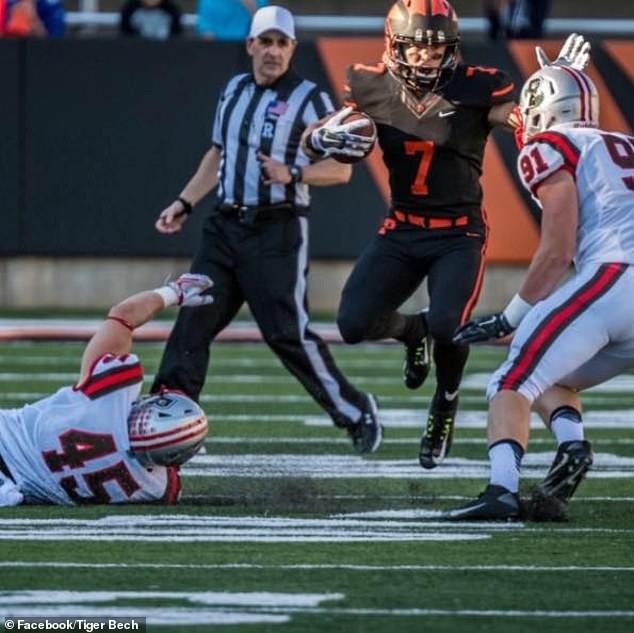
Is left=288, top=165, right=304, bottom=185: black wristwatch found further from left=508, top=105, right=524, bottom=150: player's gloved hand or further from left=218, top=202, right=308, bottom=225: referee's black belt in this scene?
left=508, top=105, right=524, bottom=150: player's gloved hand

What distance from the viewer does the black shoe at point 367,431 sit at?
25.8ft

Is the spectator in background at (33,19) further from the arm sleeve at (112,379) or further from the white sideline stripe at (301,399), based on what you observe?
the arm sleeve at (112,379)

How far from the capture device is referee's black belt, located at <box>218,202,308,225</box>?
313 inches

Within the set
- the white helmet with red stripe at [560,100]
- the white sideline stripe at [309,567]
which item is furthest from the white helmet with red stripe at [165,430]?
the white helmet with red stripe at [560,100]

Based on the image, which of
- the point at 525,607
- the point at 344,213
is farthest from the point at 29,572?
the point at 344,213

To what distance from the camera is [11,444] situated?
20.1ft

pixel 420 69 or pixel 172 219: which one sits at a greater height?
pixel 420 69

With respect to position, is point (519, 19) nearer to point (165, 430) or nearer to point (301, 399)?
point (301, 399)

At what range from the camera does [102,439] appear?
6.00 metres

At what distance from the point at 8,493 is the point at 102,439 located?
40 cm

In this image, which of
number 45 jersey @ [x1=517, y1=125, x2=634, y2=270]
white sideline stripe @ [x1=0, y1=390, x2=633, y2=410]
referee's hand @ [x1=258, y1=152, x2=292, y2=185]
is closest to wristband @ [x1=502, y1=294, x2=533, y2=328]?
number 45 jersey @ [x1=517, y1=125, x2=634, y2=270]

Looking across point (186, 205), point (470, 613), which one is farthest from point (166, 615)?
point (186, 205)

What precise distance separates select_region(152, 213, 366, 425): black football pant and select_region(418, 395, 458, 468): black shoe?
1.86 feet

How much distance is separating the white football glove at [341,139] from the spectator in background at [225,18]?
253 inches
